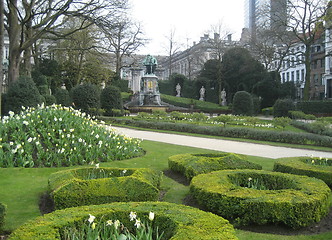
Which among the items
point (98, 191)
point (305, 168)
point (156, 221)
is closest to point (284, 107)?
point (305, 168)

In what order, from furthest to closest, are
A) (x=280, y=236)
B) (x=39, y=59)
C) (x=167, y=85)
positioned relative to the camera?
(x=167, y=85) < (x=39, y=59) < (x=280, y=236)

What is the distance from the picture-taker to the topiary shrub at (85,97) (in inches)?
1040

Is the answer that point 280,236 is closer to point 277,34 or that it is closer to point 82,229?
point 82,229

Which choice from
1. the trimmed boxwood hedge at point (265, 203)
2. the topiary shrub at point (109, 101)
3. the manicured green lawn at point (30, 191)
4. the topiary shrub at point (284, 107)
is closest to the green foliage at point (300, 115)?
the topiary shrub at point (284, 107)

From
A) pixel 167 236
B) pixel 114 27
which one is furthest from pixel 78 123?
pixel 114 27

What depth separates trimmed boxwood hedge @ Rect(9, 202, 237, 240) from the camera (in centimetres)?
302

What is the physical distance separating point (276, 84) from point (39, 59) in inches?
1086

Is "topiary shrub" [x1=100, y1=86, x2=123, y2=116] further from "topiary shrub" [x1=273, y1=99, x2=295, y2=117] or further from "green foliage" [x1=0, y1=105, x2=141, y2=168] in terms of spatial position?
"green foliage" [x1=0, y1=105, x2=141, y2=168]

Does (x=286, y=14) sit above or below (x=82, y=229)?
above

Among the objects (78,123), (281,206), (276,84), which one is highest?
(276,84)

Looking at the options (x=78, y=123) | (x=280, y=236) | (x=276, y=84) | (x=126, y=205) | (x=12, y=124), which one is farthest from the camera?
(x=276, y=84)

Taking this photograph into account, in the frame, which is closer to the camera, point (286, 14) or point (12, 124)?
point (12, 124)

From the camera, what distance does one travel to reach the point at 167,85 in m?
59.6

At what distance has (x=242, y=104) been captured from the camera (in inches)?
1244
